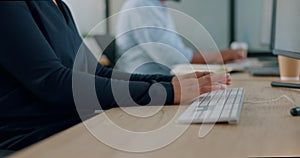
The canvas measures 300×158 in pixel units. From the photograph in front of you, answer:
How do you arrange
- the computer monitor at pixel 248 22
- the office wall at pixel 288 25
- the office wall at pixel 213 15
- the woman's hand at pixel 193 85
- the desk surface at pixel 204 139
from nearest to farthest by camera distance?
the desk surface at pixel 204 139 < the woman's hand at pixel 193 85 < the office wall at pixel 288 25 < the computer monitor at pixel 248 22 < the office wall at pixel 213 15

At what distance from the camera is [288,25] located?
5.25 feet

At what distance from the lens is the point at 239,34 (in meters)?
3.90

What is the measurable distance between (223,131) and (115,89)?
1.04 ft

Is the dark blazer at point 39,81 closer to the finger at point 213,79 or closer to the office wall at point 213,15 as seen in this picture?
the finger at point 213,79

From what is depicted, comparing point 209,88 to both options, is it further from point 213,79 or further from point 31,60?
point 31,60

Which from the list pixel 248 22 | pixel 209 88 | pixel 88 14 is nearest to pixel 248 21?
pixel 248 22

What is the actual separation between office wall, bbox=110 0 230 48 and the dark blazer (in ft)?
8.97

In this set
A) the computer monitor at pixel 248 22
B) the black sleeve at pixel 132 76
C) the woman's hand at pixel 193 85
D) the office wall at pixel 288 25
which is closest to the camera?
the woman's hand at pixel 193 85

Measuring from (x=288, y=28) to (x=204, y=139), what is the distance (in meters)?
0.96

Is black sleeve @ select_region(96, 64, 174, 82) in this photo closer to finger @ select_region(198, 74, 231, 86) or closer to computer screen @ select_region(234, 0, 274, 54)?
finger @ select_region(198, 74, 231, 86)

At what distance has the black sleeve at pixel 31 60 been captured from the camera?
94 centimetres

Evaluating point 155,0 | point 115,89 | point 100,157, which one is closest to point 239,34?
point 155,0

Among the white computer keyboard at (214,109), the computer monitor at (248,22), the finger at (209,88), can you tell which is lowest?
the computer monitor at (248,22)

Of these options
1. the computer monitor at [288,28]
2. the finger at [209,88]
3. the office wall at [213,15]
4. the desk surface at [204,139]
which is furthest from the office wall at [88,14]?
the desk surface at [204,139]
